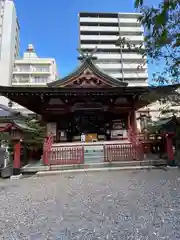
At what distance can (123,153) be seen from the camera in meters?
7.38

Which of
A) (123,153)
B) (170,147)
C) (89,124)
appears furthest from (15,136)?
(170,147)

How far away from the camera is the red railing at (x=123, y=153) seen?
289 inches

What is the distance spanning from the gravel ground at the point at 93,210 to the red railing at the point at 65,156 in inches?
77.4

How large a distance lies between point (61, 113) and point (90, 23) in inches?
1778

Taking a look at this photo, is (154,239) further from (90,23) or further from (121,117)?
(90,23)

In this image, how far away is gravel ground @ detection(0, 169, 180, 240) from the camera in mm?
2371

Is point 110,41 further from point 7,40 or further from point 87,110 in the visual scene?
point 87,110

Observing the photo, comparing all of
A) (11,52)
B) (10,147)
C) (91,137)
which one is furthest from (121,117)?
(11,52)

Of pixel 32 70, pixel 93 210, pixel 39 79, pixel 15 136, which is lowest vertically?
pixel 93 210

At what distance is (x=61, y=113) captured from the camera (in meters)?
10.7

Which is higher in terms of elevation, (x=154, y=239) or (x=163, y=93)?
(x=163, y=93)

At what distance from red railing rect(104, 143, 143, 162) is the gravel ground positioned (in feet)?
7.16

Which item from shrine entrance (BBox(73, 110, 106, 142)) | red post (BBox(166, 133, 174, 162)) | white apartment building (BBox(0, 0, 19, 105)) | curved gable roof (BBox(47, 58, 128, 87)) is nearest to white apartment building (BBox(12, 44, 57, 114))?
white apartment building (BBox(0, 0, 19, 105))

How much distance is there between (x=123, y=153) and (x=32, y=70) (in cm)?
4129
